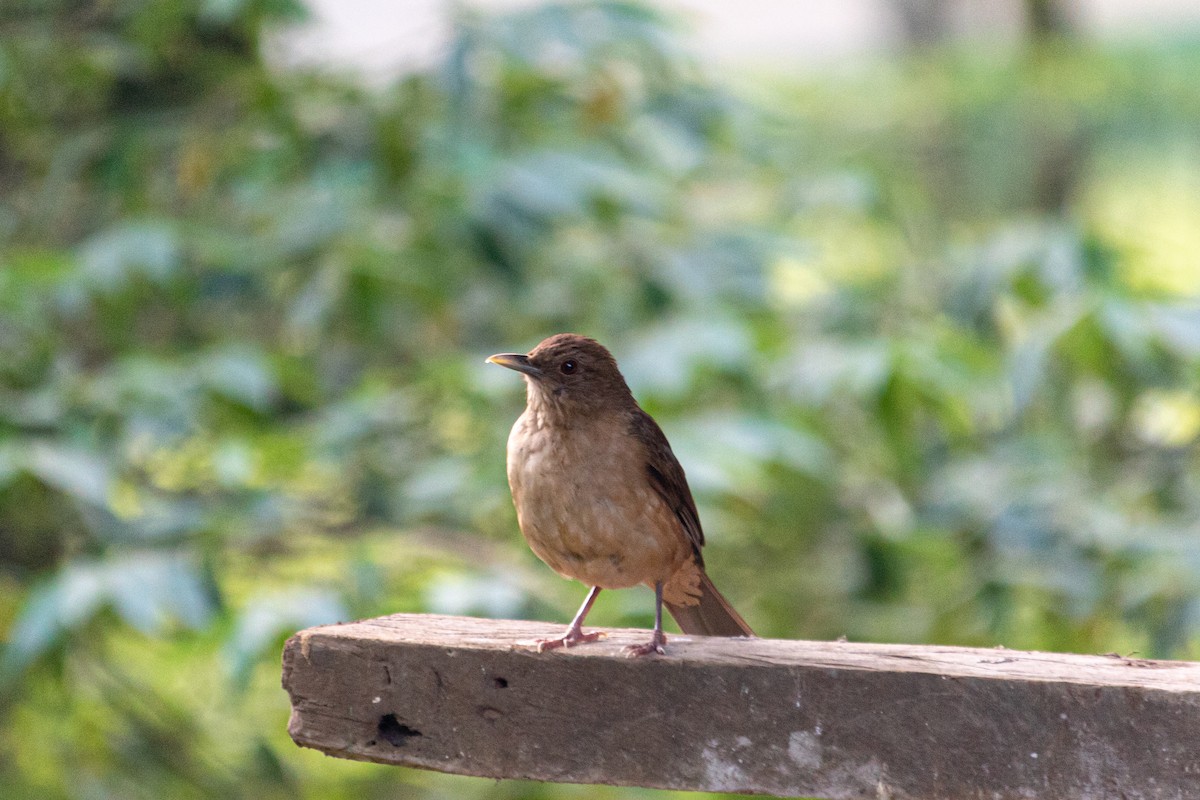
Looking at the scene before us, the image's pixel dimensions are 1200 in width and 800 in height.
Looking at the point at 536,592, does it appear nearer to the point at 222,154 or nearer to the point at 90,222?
the point at 222,154

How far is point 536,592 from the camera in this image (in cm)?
340

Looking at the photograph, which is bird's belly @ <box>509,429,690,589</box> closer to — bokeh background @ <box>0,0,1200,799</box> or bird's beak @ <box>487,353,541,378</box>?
bird's beak @ <box>487,353,541,378</box>

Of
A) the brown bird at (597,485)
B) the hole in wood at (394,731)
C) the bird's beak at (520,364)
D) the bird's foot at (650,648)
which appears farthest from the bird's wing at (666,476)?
the hole in wood at (394,731)

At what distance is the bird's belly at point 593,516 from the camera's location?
98.3 inches

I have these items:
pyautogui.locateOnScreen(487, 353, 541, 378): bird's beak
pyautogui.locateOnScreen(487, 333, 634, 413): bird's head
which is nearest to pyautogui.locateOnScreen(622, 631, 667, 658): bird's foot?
pyautogui.locateOnScreen(487, 333, 634, 413): bird's head

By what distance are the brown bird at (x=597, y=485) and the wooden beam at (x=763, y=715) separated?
0.91ft

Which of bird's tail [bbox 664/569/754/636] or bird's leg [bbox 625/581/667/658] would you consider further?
bird's tail [bbox 664/569/754/636]

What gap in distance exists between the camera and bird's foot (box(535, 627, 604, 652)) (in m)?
2.20

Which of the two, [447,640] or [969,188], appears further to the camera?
[969,188]

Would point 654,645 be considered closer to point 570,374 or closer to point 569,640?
point 569,640

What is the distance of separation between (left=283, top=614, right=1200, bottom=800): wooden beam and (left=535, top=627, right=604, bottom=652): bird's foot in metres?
0.04

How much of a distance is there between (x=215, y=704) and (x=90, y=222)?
1.87 meters

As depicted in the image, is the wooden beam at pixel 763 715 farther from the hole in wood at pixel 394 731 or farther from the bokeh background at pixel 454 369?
the bokeh background at pixel 454 369

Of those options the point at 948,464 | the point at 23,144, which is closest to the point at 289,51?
the point at 23,144
